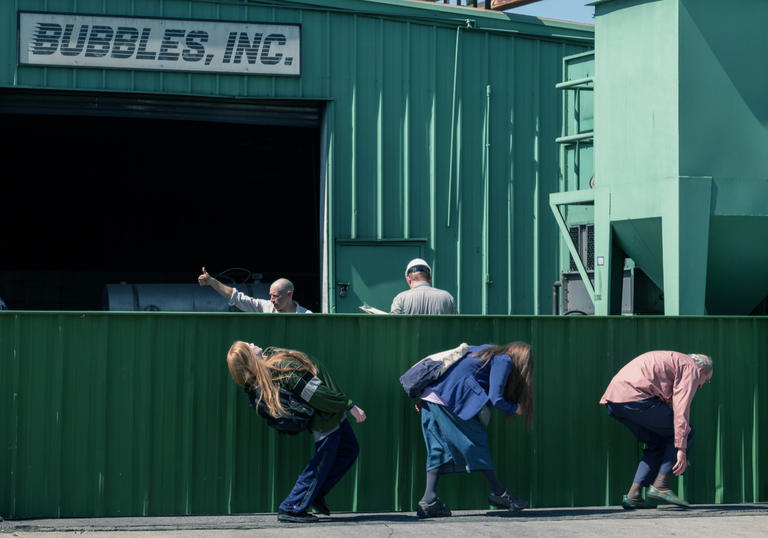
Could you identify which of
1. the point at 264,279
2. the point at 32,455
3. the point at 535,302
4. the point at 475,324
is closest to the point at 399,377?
the point at 475,324

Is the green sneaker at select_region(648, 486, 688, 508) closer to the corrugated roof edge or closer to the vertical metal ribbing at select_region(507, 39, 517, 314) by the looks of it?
the vertical metal ribbing at select_region(507, 39, 517, 314)

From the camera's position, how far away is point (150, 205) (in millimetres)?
25422

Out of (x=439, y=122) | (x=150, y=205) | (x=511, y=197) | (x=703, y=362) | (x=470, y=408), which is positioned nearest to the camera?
(x=470, y=408)

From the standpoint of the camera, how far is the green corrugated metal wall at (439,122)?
1739 cm

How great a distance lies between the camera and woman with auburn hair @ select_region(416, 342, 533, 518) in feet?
26.9

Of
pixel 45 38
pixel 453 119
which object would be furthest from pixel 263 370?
pixel 453 119

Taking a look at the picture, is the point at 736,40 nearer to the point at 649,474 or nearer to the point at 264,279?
the point at 649,474

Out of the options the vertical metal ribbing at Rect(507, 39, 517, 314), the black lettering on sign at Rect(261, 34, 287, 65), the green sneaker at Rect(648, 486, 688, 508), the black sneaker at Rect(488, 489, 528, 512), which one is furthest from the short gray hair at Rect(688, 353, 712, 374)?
the black lettering on sign at Rect(261, 34, 287, 65)

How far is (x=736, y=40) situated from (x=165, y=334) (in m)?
8.25

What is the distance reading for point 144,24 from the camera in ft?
54.4

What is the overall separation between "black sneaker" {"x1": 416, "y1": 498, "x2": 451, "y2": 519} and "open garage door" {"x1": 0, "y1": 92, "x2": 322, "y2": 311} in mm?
13721

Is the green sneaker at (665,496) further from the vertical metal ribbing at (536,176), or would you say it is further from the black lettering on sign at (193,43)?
the black lettering on sign at (193,43)

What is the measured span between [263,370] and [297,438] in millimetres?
885

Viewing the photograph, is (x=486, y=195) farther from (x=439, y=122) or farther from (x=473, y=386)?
(x=473, y=386)
